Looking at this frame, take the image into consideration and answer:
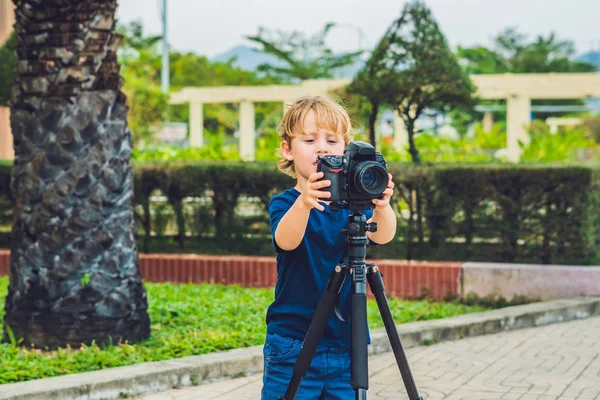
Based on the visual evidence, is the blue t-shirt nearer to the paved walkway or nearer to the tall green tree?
the paved walkway

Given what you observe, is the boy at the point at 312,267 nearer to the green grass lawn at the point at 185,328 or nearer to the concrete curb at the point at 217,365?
the concrete curb at the point at 217,365

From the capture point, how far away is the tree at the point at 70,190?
5898 mm

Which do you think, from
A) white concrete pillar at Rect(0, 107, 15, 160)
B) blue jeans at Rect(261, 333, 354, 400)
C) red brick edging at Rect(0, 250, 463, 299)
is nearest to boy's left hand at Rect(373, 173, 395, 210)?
blue jeans at Rect(261, 333, 354, 400)

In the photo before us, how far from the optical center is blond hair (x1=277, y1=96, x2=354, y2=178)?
119 inches

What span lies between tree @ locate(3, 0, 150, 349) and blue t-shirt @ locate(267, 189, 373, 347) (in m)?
3.07

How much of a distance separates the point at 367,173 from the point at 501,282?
5.31 metres

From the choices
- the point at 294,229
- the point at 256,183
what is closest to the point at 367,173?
the point at 294,229

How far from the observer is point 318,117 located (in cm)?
304

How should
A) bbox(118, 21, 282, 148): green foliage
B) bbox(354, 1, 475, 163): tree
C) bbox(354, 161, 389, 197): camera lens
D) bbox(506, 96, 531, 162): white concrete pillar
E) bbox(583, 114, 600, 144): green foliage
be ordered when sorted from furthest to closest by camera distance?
bbox(118, 21, 282, 148): green foliage < bbox(583, 114, 600, 144): green foliage < bbox(506, 96, 531, 162): white concrete pillar < bbox(354, 1, 475, 163): tree < bbox(354, 161, 389, 197): camera lens

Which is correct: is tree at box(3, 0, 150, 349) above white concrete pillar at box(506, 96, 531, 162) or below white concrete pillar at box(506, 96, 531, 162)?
below

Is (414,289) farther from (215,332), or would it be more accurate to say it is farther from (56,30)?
(56,30)

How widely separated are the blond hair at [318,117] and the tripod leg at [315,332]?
0.46 metres

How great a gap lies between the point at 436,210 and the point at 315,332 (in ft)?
18.6

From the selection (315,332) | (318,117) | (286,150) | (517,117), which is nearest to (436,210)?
(286,150)
